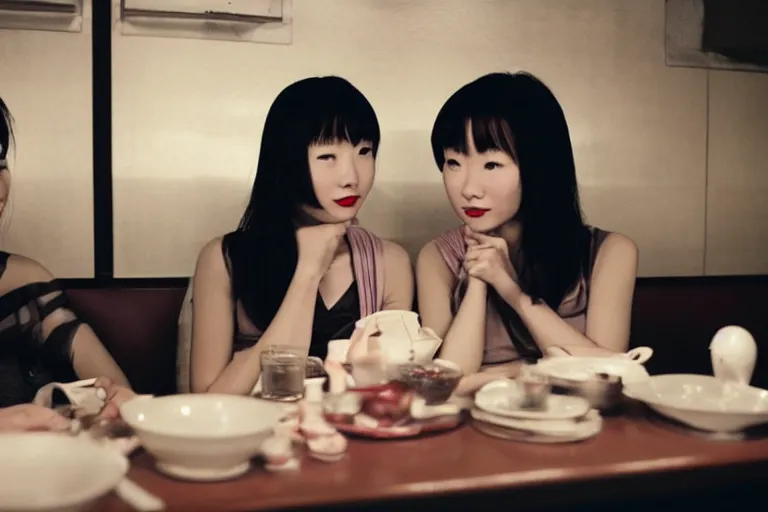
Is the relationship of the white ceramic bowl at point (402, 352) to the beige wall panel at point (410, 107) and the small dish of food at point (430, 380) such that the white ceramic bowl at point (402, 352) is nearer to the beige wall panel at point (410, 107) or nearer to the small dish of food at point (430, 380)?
the small dish of food at point (430, 380)

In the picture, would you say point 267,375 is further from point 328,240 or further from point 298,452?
point 328,240

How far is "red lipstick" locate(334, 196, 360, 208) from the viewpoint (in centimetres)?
182

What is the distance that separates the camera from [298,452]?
116 centimetres

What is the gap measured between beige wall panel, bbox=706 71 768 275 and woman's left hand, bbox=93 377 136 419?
86.0 inches

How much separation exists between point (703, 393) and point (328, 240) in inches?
34.4

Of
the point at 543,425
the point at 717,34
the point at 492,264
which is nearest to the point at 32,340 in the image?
the point at 492,264

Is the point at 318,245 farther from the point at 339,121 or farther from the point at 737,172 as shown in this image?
the point at 737,172

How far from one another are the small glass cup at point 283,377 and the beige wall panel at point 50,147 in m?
1.07

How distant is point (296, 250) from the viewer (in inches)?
74.0

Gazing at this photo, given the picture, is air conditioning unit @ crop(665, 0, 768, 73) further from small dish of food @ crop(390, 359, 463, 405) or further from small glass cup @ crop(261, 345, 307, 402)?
small glass cup @ crop(261, 345, 307, 402)

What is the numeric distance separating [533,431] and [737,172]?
1.99 meters

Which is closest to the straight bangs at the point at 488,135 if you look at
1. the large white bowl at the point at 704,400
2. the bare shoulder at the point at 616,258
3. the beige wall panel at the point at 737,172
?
the bare shoulder at the point at 616,258

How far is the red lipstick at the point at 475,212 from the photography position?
1897 millimetres

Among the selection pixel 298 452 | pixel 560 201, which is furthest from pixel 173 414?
pixel 560 201
